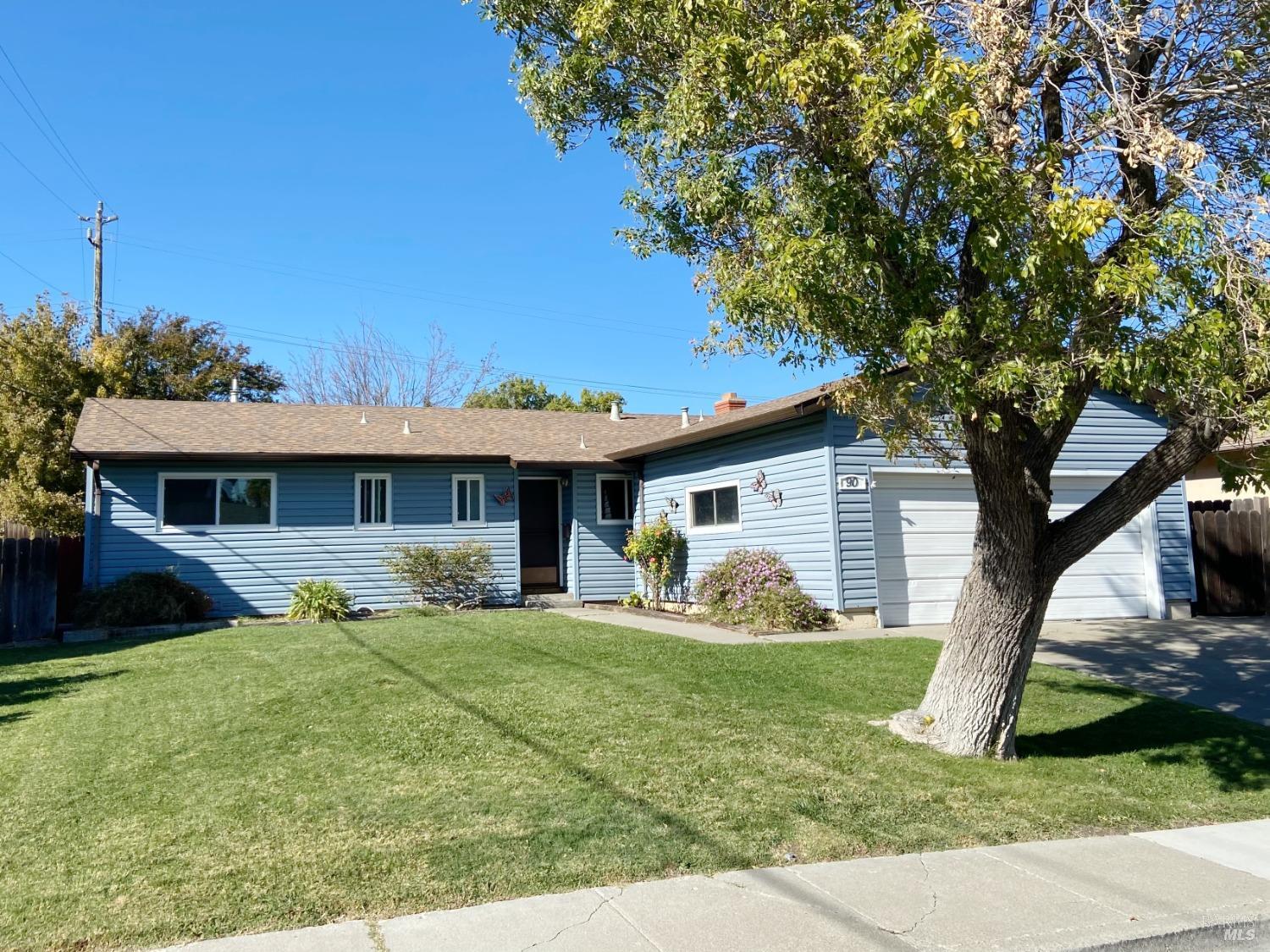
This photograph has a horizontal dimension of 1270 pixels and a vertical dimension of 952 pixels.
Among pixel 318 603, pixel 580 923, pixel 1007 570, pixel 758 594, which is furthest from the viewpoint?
pixel 318 603

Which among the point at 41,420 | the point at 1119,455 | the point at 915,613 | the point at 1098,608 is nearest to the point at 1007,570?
the point at 915,613

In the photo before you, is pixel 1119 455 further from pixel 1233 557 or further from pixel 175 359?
pixel 175 359

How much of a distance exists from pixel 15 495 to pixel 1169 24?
850 inches

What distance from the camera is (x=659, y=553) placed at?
17.0 meters

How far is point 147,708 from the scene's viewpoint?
8125 mm

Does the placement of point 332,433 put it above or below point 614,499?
above

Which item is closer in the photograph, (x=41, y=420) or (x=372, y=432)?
(x=372, y=432)

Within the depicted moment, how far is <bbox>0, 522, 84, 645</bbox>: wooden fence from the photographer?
14000 mm

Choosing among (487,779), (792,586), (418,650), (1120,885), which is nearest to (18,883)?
(487,779)

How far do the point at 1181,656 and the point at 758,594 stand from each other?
547 centimetres

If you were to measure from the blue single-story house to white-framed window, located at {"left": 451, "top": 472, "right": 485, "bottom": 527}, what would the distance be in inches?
1.3

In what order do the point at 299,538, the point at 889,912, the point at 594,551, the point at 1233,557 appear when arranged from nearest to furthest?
1. the point at 889,912
2. the point at 1233,557
3. the point at 299,538
4. the point at 594,551

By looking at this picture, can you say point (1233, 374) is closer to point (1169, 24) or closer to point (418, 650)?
point (1169, 24)

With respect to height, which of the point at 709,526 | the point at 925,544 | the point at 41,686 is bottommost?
the point at 41,686
